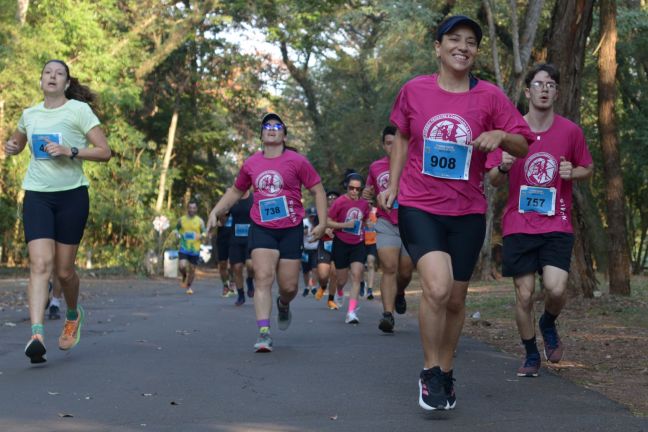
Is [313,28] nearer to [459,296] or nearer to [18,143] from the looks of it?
[18,143]

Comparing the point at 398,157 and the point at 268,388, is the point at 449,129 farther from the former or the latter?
the point at 268,388

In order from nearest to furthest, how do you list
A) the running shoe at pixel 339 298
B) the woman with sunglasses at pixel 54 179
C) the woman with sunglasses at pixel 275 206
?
the woman with sunglasses at pixel 54 179, the woman with sunglasses at pixel 275 206, the running shoe at pixel 339 298

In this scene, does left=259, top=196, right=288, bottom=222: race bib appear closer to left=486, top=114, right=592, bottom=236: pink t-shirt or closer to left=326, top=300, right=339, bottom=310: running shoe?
left=486, top=114, right=592, bottom=236: pink t-shirt

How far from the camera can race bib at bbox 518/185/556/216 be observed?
26.6 ft

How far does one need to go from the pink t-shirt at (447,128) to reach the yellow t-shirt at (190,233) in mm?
16439

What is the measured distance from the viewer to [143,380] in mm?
7613

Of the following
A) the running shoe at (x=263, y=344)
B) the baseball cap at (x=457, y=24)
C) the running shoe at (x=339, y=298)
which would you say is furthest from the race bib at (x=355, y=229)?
the baseball cap at (x=457, y=24)

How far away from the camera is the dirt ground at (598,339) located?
7.66 meters

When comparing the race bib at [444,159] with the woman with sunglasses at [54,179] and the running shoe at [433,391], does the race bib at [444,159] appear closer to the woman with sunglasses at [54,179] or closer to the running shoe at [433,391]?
the running shoe at [433,391]

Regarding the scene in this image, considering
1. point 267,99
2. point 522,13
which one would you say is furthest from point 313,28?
point 522,13

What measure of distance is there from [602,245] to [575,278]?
104 centimetres

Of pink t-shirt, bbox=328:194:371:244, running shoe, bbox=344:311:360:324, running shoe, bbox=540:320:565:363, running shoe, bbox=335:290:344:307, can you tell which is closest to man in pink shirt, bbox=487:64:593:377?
running shoe, bbox=540:320:565:363

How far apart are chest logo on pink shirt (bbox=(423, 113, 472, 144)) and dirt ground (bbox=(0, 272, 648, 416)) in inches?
72.6

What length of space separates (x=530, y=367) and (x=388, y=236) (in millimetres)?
3904
